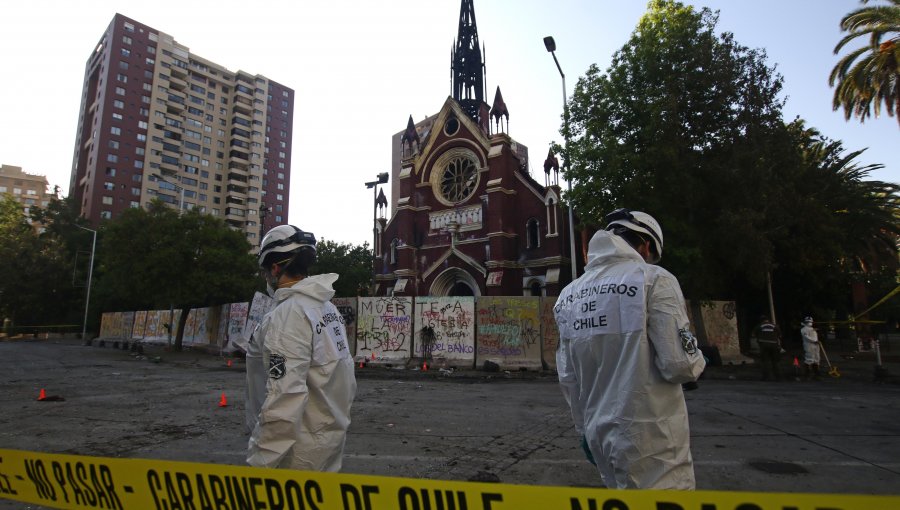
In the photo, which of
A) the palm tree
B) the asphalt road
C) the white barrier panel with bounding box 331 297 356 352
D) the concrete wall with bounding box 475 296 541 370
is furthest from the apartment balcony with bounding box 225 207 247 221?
the palm tree

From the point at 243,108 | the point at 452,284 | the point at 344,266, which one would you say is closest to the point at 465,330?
the point at 452,284

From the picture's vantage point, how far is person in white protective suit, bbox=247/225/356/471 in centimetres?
218

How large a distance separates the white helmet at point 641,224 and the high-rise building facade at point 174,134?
193ft

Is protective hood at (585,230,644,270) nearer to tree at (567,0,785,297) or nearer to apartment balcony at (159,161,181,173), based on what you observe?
tree at (567,0,785,297)

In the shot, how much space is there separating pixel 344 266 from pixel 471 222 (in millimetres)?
16450


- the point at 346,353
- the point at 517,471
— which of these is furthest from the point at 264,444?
the point at 517,471

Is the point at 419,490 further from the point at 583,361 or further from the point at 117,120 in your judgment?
the point at 117,120

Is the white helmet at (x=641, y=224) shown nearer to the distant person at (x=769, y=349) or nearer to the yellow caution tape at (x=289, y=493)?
the yellow caution tape at (x=289, y=493)

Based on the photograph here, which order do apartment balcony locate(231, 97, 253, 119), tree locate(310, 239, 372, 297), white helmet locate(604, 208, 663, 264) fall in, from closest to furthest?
white helmet locate(604, 208, 663, 264) → tree locate(310, 239, 372, 297) → apartment balcony locate(231, 97, 253, 119)

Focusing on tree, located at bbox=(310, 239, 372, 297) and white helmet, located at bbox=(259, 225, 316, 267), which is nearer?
white helmet, located at bbox=(259, 225, 316, 267)

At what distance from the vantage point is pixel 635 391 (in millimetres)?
2230

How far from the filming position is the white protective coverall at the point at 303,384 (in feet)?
7.13

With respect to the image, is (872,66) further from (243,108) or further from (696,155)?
(243,108)

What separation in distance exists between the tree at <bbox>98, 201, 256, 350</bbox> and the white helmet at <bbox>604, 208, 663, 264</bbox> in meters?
25.4
